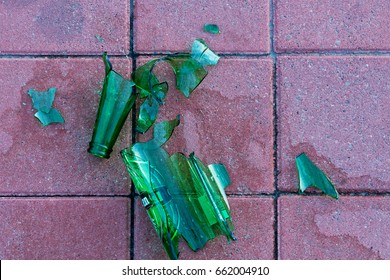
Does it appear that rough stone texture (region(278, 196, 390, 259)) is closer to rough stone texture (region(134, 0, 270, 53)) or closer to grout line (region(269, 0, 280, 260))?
grout line (region(269, 0, 280, 260))

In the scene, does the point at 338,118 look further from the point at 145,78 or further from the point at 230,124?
the point at 145,78

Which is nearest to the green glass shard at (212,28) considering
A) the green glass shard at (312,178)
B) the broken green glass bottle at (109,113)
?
the broken green glass bottle at (109,113)

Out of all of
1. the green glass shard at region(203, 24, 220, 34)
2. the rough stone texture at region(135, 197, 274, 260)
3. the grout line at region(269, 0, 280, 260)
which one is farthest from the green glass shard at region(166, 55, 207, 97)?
the rough stone texture at region(135, 197, 274, 260)

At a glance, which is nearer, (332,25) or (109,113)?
(109,113)

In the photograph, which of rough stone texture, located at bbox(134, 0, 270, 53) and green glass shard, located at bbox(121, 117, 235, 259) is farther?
rough stone texture, located at bbox(134, 0, 270, 53)

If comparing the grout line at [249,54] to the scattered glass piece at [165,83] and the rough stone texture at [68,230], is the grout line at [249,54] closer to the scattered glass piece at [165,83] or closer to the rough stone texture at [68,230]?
the scattered glass piece at [165,83]

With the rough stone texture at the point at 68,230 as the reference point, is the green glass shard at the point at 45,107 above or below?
above

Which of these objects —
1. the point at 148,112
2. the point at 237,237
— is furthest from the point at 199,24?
the point at 237,237
